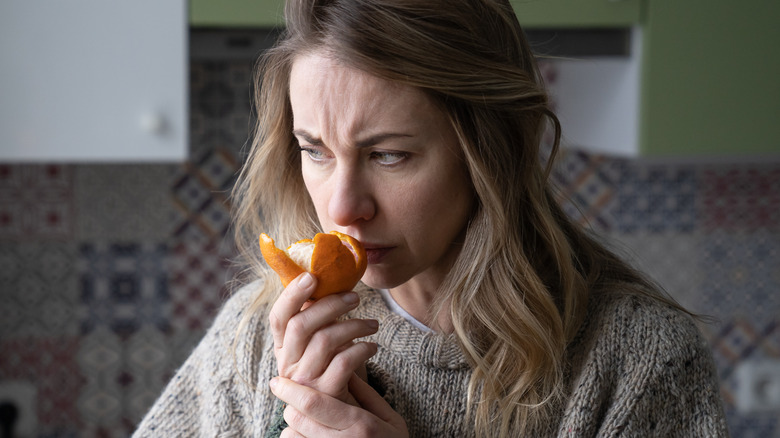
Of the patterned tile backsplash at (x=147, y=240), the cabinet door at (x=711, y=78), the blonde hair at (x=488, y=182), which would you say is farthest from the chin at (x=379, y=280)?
the patterned tile backsplash at (x=147, y=240)

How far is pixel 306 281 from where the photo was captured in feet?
2.55

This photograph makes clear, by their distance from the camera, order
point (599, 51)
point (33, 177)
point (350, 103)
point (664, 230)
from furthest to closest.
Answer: point (664, 230)
point (33, 177)
point (599, 51)
point (350, 103)

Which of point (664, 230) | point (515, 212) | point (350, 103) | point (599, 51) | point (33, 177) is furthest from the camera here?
point (664, 230)

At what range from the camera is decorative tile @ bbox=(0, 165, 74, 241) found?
1756 millimetres

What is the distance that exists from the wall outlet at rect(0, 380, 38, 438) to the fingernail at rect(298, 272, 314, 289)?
4.28 ft

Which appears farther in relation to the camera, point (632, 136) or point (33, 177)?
point (33, 177)

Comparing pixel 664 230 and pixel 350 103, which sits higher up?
pixel 350 103

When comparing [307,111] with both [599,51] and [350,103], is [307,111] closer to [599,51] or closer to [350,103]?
[350,103]

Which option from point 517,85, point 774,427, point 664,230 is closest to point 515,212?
point 517,85

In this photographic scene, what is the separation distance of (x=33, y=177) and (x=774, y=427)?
6.27 ft

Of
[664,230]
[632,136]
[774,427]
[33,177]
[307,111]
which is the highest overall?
[307,111]

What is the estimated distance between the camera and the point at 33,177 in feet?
5.76

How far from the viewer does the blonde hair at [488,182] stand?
818 mm

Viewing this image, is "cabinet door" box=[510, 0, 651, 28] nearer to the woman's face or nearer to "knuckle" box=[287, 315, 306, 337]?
the woman's face
